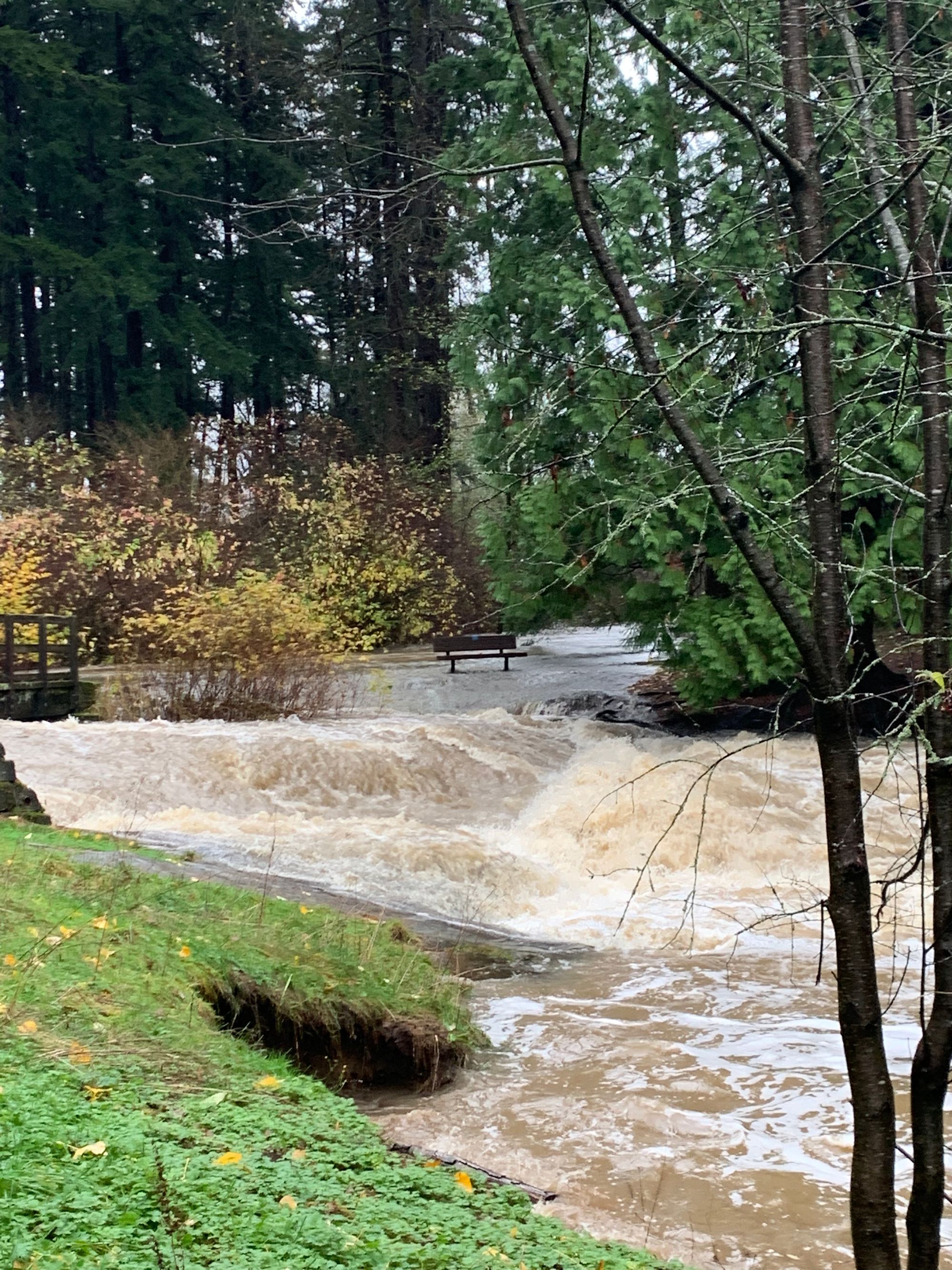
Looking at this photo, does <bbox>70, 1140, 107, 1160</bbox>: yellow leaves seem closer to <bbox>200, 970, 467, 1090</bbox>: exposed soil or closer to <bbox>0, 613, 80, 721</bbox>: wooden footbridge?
<bbox>200, 970, 467, 1090</bbox>: exposed soil

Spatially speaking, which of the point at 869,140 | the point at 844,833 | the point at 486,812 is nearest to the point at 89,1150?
the point at 844,833

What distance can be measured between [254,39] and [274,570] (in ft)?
49.8

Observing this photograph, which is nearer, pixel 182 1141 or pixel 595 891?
pixel 182 1141

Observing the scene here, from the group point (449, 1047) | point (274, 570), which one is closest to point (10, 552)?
point (274, 570)

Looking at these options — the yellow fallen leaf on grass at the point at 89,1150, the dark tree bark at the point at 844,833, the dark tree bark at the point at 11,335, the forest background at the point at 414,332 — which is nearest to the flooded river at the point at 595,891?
the dark tree bark at the point at 844,833

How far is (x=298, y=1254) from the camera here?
9.96 ft

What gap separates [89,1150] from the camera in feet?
11.0

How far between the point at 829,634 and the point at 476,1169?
7.57 feet

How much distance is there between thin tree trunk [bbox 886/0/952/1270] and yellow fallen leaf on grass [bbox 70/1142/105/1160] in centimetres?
205

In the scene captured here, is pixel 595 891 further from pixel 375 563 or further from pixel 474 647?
Result: pixel 375 563

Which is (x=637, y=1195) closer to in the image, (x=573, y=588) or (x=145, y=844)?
(x=145, y=844)

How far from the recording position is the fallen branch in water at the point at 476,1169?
426 centimetres

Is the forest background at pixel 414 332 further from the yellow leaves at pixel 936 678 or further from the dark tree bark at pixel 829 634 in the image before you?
the yellow leaves at pixel 936 678

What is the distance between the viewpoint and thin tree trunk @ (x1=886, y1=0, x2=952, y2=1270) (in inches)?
118
